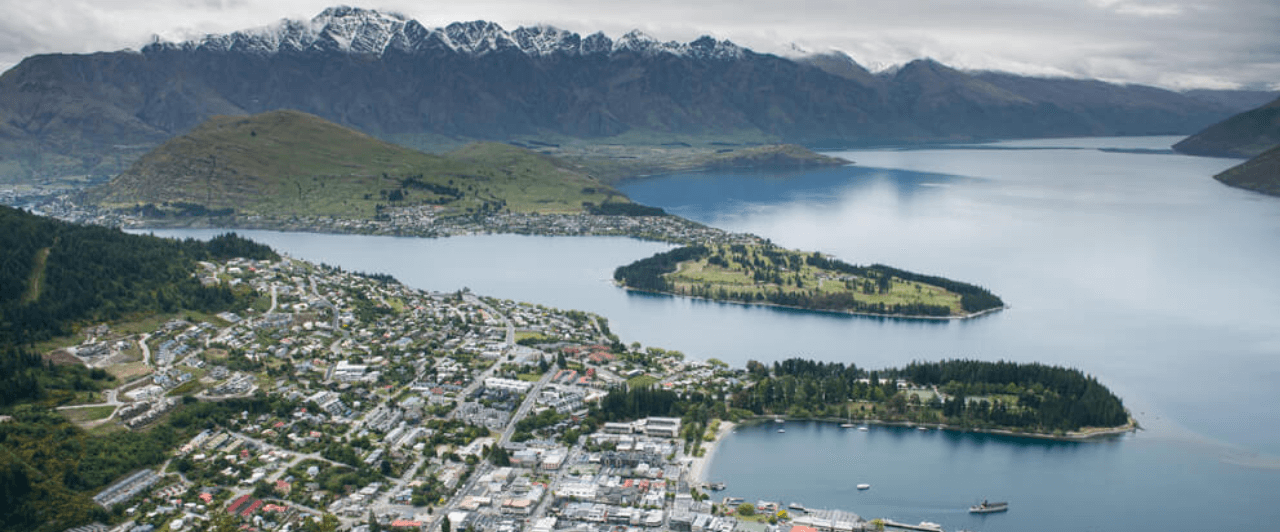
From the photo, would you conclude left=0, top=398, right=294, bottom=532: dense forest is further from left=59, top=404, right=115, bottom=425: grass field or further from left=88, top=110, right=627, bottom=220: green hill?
left=88, top=110, right=627, bottom=220: green hill

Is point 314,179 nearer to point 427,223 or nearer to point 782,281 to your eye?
point 427,223

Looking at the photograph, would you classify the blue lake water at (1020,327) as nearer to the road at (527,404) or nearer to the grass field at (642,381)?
the grass field at (642,381)

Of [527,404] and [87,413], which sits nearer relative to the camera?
[87,413]

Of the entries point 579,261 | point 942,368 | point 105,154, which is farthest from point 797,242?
point 105,154

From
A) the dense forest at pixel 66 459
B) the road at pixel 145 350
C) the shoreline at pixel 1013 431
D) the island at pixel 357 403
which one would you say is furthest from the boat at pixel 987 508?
the road at pixel 145 350

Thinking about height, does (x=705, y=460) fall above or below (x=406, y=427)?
below

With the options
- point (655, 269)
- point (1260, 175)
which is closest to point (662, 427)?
point (655, 269)
